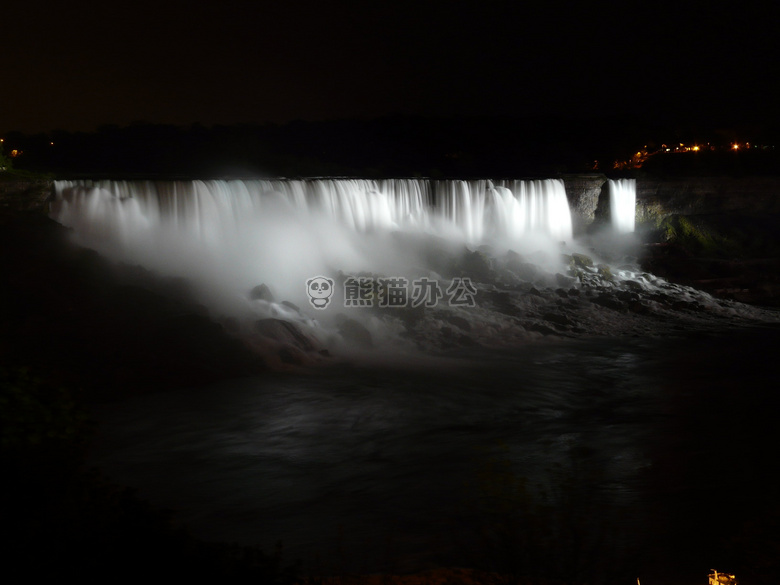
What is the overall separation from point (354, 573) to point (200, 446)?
5.05 m

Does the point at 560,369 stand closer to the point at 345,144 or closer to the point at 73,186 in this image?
the point at 73,186

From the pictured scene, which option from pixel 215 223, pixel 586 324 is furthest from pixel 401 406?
pixel 215 223

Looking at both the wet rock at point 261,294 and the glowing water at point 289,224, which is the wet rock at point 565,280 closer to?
the glowing water at point 289,224

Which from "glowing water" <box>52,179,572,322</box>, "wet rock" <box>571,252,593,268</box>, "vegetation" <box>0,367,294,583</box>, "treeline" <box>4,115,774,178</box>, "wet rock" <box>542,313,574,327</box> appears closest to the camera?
"vegetation" <box>0,367,294,583</box>

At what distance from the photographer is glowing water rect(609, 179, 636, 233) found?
31.4 meters

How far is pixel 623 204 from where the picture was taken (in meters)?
31.8

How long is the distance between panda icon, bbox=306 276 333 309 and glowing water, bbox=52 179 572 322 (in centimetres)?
31

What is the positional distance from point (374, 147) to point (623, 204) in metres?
37.0

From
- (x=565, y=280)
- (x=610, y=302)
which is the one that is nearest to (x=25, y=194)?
(x=565, y=280)

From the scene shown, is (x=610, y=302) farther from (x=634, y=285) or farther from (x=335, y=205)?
(x=335, y=205)

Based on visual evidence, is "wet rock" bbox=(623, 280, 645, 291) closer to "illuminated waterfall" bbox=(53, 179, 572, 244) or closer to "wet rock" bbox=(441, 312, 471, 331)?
"illuminated waterfall" bbox=(53, 179, 572, 244)

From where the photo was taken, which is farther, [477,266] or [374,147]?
[374,147]

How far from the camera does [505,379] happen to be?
14547 mm

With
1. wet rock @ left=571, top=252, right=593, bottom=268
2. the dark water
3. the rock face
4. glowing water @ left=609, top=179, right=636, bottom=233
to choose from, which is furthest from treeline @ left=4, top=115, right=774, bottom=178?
the dark water
